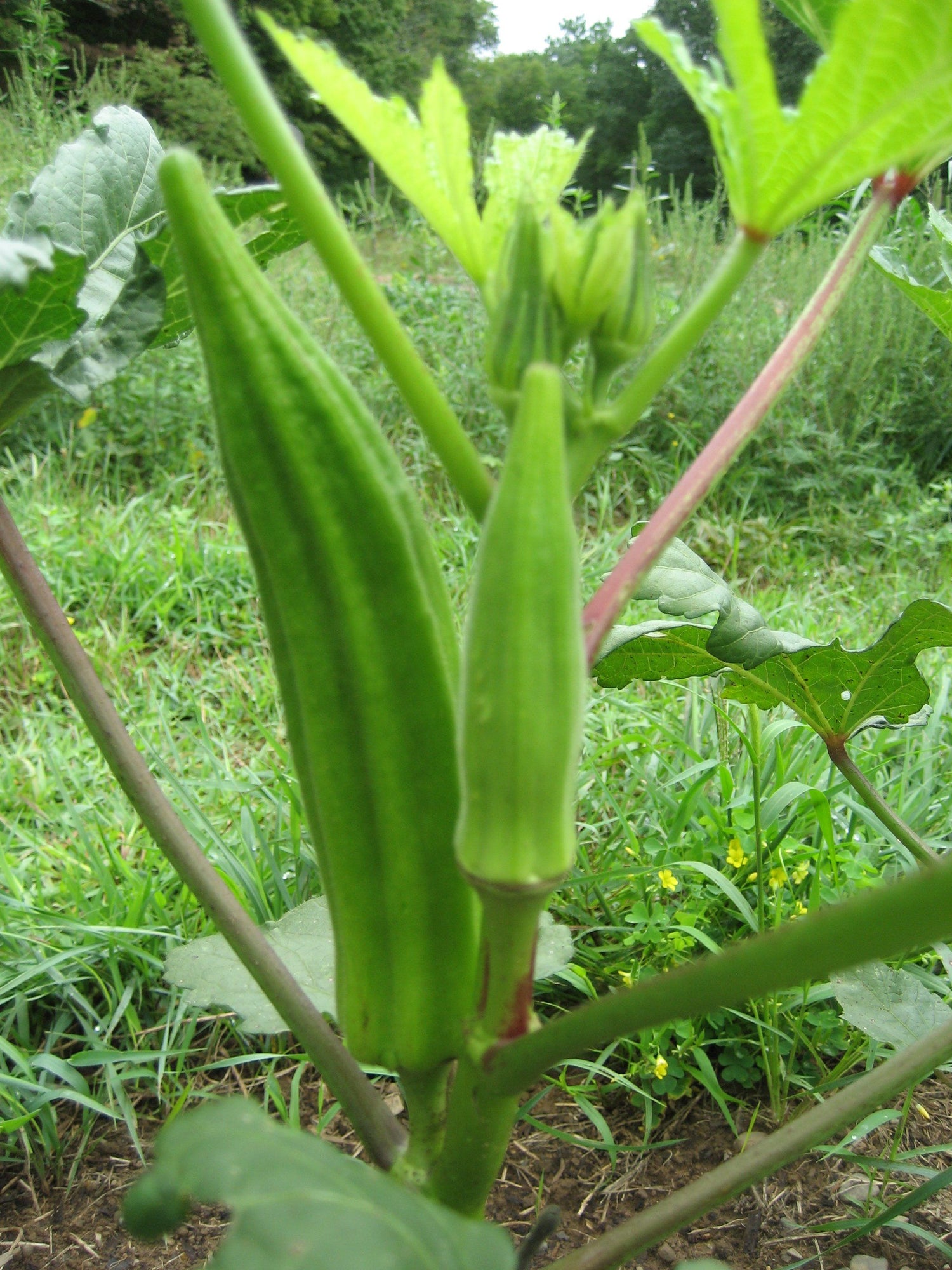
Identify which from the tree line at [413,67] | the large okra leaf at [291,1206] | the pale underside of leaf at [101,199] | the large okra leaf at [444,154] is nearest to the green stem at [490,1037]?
the large okra leaf at [291,1206]

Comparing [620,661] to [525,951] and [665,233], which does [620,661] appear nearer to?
[525,951]

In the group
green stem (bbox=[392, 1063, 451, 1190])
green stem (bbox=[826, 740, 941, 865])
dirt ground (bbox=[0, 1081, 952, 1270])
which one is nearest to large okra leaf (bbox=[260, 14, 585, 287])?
green stem (bbox=[392, 1063, 451, 1190])

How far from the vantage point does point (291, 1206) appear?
1.28 feet

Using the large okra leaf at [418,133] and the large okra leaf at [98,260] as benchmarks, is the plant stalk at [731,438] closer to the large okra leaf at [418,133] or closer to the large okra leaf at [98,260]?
the large okra leaf at [418,133]

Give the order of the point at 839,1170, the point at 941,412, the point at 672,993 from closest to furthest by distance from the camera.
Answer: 1. the point at 672,993
2. the point at 839,1170
3. the point at 941,412

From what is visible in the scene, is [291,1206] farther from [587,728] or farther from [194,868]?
[587,728]

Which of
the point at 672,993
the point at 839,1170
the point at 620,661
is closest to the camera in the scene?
the point at 672,993

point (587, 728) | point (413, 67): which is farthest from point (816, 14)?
point (413, 67)

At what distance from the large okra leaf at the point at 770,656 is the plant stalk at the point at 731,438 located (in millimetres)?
332

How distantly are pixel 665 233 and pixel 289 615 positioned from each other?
16.8 ft

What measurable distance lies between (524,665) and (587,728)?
1.66 metres

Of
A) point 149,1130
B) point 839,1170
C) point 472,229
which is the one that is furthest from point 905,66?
point 149,1130

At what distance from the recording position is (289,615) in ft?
2.06

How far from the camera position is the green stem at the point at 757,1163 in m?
0.64
